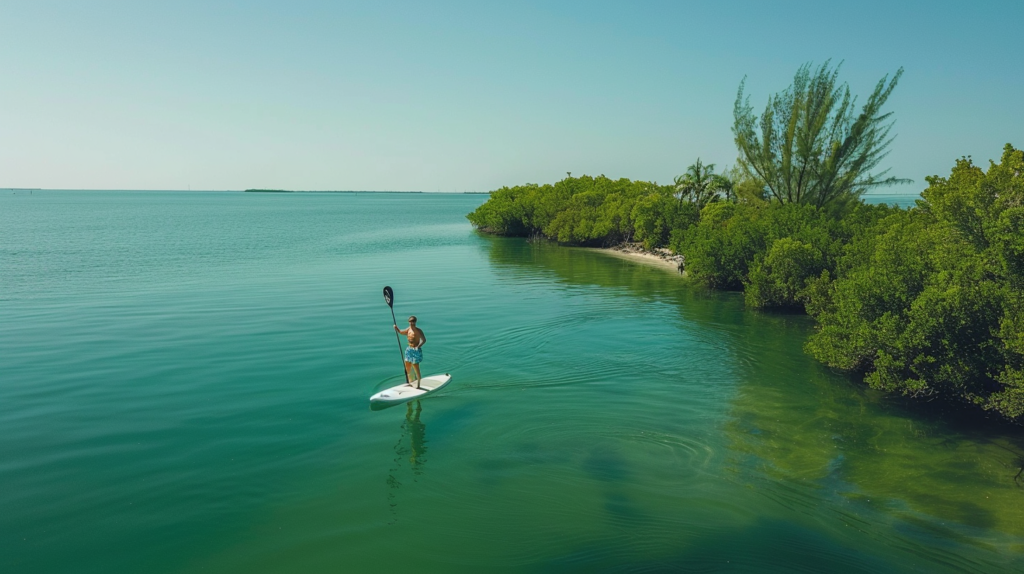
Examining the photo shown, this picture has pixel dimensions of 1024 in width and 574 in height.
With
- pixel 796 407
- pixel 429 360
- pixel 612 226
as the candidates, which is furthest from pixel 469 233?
Answer: pixel 796 407

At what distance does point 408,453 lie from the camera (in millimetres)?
13273

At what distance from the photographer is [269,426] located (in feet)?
47.5

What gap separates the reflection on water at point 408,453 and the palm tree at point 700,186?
46.2m

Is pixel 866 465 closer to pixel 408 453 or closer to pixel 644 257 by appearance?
pixel 408 453

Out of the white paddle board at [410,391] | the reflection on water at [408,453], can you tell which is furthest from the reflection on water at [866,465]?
the white paddle board at [410,391]

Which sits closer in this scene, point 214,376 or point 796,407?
point 796,407

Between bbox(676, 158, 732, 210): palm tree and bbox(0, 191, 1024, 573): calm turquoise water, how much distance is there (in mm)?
31914

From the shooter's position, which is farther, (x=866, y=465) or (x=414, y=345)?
(x=414, y=345)

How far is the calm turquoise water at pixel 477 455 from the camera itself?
985 cm

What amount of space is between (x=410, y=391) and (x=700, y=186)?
47485 millimetres

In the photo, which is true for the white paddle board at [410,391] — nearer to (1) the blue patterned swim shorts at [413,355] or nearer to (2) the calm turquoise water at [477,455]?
(2) the calm turquoise water at [477,455]

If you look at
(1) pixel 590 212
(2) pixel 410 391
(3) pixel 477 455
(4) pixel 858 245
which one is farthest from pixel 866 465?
(1) pixel 590 212

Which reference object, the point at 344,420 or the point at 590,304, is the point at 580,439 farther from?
the point at 590,304

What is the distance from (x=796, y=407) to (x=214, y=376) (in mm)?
16247
